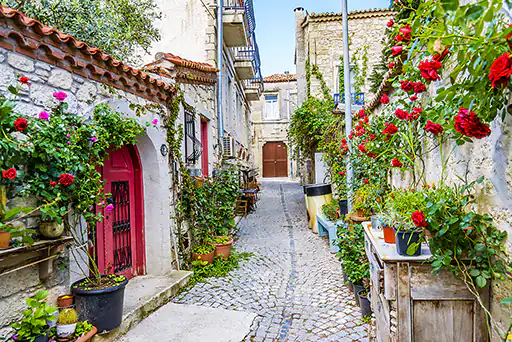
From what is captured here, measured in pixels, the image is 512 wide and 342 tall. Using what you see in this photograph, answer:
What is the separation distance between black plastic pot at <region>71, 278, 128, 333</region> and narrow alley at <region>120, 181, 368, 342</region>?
40cm

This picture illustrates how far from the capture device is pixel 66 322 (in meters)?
2.66

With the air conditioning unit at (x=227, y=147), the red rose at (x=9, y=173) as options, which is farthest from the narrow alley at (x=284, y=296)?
the air conditioning unit at (x=227, y=147)

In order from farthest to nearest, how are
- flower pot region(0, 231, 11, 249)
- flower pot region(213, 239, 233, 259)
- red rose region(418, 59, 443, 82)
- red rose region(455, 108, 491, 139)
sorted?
flower pot region(213, 239, 233, 259), flower pot region(0, 231, 11, 249), red rose region(418, 59, 443, 82), red rose region(455, 108, 491, 139)

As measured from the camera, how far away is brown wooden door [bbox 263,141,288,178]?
2177cm

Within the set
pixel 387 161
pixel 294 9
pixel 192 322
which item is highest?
pixel 294 9

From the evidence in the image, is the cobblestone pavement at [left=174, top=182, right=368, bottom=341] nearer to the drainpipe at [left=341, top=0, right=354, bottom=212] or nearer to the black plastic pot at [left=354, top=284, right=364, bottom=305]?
the black plastic pot at [left=354, top=284, right=364, bottom=305]

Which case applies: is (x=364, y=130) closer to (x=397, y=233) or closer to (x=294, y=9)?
(x=397, y=233)

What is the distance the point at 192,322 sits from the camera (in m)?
3.63

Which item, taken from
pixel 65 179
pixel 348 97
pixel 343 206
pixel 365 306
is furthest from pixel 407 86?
pixel 343 206

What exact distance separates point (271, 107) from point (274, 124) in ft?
3.75

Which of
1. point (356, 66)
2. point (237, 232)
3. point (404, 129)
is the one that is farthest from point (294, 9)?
point (404, 129)

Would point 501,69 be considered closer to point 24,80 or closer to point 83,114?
point 24,80

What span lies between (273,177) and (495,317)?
66.3 ft

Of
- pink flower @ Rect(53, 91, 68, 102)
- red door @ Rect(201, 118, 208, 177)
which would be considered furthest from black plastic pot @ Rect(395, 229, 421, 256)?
red door @ Rect(201, 118, 208, 177)
